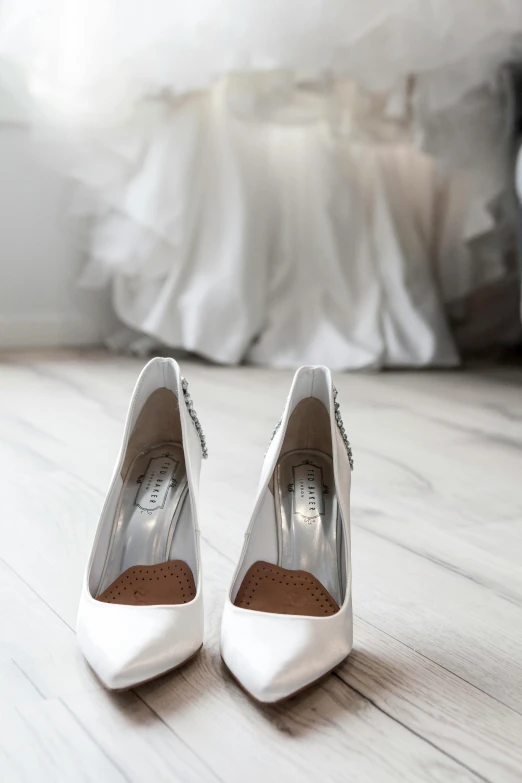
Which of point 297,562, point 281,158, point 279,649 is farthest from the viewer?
point 281,158

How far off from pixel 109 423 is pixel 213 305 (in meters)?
0.58

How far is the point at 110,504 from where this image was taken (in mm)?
720

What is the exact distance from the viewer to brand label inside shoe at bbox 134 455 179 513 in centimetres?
75

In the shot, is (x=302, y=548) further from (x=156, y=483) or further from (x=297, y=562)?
(x=156, y=483)

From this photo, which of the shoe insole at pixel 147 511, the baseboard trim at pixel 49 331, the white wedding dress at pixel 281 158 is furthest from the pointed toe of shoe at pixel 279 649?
the baseboard trim at pixel 49 331

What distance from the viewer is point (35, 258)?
6.59 ft

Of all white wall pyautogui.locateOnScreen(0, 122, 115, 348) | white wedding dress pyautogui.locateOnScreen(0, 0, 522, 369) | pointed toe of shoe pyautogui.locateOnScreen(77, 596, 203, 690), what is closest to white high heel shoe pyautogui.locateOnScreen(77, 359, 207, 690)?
pointed toe of shoe pyautogui.locateOnScreen(77, 596, 203, 690)

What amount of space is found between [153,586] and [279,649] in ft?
0.44

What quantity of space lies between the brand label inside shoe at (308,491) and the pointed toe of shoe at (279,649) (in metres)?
0.13

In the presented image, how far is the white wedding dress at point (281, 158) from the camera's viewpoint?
5.32 ft

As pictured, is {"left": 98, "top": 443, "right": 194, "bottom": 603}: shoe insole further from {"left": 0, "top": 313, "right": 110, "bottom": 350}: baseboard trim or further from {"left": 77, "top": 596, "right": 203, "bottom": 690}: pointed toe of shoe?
{"left": 0, "top": 313, "right": 110, "bottom": 350}: baseboard trim

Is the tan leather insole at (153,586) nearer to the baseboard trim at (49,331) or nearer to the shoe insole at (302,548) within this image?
the shoe insole at (302,548)

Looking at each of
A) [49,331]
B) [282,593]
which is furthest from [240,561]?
[49,331]

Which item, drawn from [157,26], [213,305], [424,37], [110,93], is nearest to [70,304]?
[213,305]
